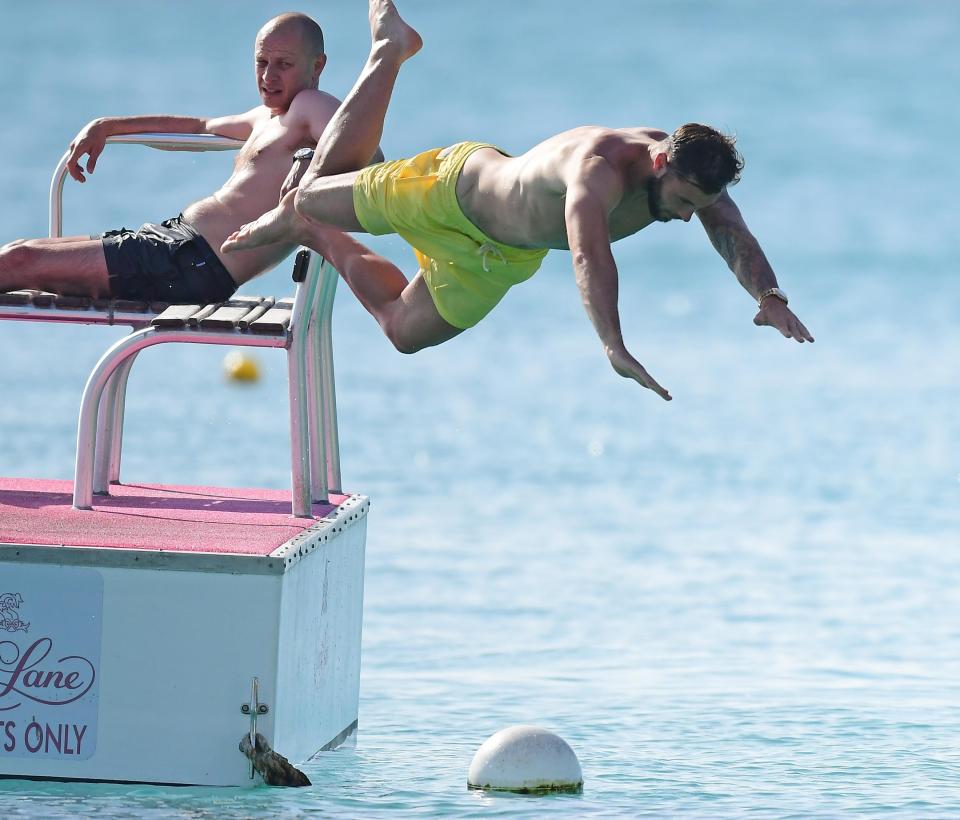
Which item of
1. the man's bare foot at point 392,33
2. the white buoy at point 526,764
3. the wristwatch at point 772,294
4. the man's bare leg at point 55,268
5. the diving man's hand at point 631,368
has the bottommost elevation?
the white buoy at point 526,764

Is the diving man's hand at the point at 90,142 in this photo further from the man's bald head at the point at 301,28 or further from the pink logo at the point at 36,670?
the pink logo at the point at 36,670

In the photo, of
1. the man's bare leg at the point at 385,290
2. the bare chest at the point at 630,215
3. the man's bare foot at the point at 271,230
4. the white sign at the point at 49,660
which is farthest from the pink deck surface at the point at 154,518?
the bare chest at the point at 630,215

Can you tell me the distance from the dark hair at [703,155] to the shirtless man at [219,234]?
4.69 ft

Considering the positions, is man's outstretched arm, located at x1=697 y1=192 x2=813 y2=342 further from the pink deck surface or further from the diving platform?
the pink deck surface

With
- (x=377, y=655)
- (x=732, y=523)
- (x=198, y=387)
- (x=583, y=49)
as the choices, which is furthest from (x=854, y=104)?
(x=377, y=655)

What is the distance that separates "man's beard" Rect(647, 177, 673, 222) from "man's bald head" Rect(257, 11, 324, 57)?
1835mm

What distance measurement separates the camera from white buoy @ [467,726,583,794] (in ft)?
20.3

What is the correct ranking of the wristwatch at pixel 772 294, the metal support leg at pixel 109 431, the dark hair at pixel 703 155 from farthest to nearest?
the metal support leg at pixel 109 431 → the wristwatch at pixel 772 294 → the dark hair at pixel 703 155

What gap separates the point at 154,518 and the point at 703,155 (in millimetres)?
2272

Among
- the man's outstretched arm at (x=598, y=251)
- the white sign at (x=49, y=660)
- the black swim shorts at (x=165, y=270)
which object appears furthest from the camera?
the black swim shorts at (x=165, y=270)

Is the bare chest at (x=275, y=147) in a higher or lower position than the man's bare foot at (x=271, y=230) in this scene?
higher

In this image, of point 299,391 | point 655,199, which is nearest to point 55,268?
point 299,391

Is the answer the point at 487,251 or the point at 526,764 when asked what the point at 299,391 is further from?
the point at 526,764

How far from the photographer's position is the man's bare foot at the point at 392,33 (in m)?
6.16
